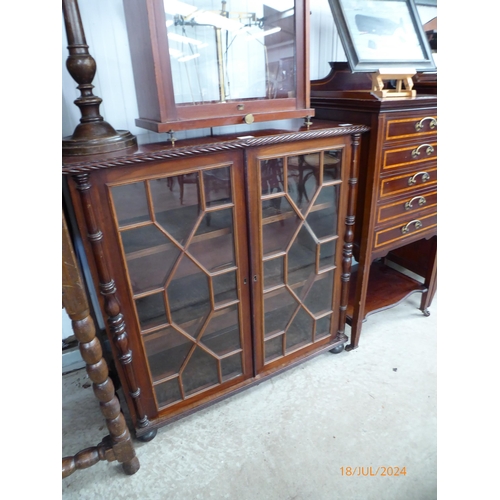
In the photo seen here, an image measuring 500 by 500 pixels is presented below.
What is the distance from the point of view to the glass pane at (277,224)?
43.0 inches

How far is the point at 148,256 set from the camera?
3.14 ft

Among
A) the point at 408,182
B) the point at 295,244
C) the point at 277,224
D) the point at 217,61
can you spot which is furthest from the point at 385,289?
the point at 217,61

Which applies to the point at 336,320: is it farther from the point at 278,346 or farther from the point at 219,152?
the point at 219,152

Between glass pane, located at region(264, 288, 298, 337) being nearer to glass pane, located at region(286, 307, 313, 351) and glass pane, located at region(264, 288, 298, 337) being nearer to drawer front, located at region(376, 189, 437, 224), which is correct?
glass pane, located at region(286, 307, 313, 351)

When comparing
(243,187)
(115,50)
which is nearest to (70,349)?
(243,187)

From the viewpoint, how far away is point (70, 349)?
4.72ft

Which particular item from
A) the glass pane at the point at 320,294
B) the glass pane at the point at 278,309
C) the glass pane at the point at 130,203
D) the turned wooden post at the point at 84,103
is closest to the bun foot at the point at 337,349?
the glass pane at the point at 320,294

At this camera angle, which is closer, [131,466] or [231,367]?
[131,466]

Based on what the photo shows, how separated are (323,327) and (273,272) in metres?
0.43

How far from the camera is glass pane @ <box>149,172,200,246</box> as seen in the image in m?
0.90

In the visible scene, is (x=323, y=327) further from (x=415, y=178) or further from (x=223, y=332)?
(x=415, y=178)

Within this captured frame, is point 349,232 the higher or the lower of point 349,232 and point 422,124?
the lower

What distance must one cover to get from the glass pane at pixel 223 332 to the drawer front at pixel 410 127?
2.58ft

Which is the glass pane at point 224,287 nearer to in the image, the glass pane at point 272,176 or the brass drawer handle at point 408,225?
the glass pane at point 272,176
